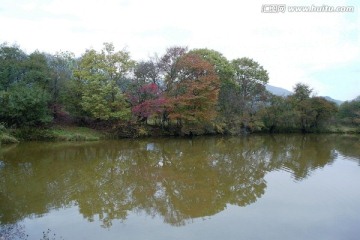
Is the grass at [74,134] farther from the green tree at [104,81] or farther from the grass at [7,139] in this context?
the grass at [7,139]

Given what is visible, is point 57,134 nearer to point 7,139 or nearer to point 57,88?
point 7,139

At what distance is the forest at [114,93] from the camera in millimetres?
24891

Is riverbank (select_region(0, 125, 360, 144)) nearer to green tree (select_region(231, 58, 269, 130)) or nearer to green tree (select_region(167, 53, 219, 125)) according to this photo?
green tree (select_region(167, 53, 219, 125))

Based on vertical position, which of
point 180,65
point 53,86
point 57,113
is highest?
point 180,65

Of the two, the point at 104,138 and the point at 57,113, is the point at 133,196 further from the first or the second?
the point at 57,113

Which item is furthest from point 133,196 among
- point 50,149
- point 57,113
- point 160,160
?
point 57,113

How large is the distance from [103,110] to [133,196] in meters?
17.4

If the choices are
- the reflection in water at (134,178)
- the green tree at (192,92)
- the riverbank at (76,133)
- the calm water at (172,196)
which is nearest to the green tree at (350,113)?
the green tree at (192,92)

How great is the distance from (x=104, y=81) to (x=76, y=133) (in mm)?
5636

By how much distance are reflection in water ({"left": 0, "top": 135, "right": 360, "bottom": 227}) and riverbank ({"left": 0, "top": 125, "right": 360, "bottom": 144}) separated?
2.04 m

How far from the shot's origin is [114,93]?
2894 cm

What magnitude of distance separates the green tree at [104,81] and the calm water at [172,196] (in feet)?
25.9

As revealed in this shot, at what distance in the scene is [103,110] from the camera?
27828 mm

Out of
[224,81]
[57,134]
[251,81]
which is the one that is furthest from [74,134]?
[251,81]
